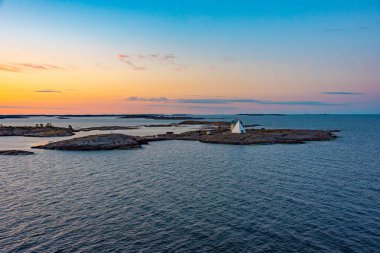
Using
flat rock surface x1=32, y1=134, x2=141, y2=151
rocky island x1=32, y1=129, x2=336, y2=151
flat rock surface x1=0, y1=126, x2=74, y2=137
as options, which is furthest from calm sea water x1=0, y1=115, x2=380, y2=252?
flat rock surface x1=0, y1=126, x2=74, y2=137

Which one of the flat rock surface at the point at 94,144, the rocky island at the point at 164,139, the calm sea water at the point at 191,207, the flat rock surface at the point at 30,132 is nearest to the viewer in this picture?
the calm sea water at the point at 191,207

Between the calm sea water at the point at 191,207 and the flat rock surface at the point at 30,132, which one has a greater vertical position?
the flat rock surface at the point at 30,132

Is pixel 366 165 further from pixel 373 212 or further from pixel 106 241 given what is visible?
pixel 106 241

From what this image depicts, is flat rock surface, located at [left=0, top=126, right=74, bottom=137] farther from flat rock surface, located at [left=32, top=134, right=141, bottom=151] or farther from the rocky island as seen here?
flat rock surface, located at [left=32, top=134, right=141, bottom=151]

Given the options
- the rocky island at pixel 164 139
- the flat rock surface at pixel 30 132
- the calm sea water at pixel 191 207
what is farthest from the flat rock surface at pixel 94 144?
the flat rock surface at pixel 30 132

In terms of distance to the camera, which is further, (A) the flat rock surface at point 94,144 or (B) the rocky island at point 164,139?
(B) the rocky island at point 164,139

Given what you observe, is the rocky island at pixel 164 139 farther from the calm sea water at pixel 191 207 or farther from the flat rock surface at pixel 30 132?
the flat rock surface at pixel 30 132

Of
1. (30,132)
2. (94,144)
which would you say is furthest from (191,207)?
(30,132)

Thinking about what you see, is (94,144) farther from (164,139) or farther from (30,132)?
(30,132)

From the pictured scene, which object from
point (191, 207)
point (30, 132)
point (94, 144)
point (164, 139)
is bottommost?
point (191, 207)
